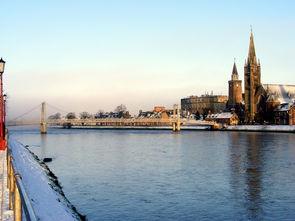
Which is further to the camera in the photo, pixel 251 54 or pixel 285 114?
pixel 251 54

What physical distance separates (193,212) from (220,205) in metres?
Result: 1.63

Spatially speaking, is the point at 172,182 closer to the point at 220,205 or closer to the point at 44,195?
the point at 220,205

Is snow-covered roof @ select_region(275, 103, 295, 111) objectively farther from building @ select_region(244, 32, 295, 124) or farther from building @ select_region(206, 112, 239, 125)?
building @ select_region(206, 112, 239, 125)

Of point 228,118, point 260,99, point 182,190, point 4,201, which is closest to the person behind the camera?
point 4,201

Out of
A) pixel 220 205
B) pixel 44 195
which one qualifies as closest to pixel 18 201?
pixel 44 195

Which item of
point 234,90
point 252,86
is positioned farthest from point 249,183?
point 234,90

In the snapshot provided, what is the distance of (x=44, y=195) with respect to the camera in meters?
14.2

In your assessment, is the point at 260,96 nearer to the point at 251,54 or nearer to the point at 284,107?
the point at 284,107

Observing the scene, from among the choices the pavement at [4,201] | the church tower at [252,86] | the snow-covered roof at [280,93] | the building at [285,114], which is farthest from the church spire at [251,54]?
the pavement at [4,201]

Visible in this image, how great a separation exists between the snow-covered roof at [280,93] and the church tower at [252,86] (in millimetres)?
3020

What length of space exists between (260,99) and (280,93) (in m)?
8.47

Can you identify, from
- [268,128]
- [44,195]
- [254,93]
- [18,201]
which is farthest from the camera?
[254,93]

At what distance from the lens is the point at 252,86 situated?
402ft

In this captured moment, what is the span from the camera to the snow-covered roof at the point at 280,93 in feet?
389
